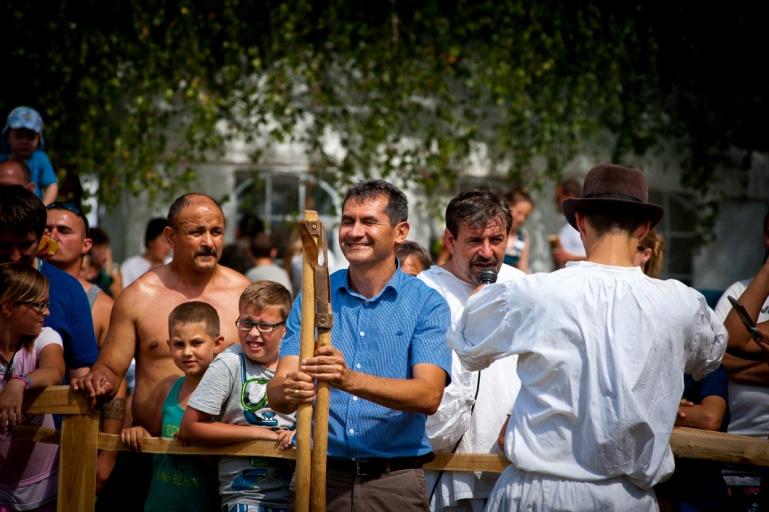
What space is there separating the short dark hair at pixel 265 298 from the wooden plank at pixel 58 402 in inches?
31.1

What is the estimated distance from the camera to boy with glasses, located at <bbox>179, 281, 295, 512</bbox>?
4.35 metres

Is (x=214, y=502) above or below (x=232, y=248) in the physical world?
below

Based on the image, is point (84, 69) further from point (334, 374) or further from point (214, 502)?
point (334, 374)

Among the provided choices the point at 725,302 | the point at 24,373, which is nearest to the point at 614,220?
the point at 725,302

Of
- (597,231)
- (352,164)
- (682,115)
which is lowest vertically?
(597,231)

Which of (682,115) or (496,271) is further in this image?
(682,115)

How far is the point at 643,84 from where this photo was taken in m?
11.4

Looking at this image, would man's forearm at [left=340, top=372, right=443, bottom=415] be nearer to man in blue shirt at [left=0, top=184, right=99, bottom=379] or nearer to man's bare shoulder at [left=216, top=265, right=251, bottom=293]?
man's bare shoulder at [left=216, top=265, right=251, bottom=293]

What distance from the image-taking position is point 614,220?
3582 mm

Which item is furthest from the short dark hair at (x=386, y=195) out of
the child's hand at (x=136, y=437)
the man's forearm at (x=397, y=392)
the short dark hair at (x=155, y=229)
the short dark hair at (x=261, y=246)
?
the short dark hair at (x=155, y=229)

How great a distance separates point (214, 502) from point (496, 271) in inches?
62.5

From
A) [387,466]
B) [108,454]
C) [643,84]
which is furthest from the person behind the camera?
[643,84]

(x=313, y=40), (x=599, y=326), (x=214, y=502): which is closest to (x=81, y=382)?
(x=214, y=502)

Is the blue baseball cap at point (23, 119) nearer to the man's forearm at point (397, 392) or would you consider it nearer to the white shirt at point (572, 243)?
the white shirt at point (572, 243)
